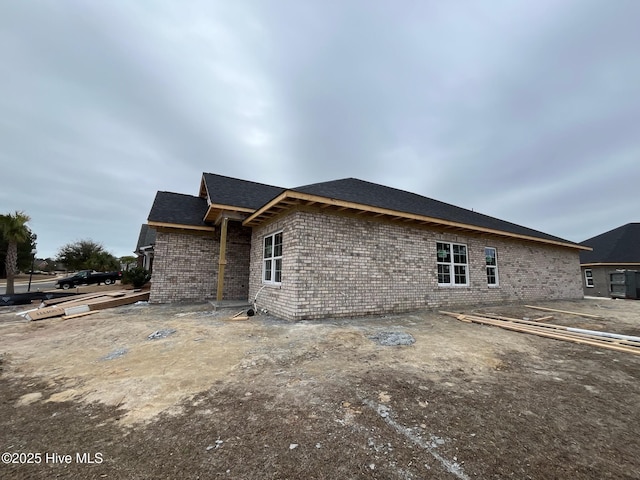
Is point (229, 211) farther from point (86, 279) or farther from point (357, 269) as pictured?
point (86, 279)

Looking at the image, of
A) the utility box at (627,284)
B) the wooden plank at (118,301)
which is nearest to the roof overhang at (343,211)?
the wooden plank at (118,301)

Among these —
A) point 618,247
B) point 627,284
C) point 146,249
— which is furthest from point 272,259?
point 618,247

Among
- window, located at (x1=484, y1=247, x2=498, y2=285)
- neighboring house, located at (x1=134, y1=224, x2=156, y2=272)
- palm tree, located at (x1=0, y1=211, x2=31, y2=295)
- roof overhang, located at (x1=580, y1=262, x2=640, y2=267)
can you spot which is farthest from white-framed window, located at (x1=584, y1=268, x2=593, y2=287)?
palm tree, located at (x1=0, y1=211, x2=31, y2=295)

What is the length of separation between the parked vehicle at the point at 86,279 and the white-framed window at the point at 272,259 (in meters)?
22.9

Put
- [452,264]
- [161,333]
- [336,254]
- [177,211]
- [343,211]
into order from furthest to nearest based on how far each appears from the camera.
Result: [177,211] → [452,264] → [343,211] → [336,254] → [161,333]

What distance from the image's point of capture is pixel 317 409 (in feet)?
8.29

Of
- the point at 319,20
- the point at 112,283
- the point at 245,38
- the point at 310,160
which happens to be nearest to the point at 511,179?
the point at 310,160

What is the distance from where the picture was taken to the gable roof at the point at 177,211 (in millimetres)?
10352

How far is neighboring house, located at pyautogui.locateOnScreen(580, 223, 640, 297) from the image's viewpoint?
20000 millimetres

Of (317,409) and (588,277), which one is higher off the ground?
(588,277)

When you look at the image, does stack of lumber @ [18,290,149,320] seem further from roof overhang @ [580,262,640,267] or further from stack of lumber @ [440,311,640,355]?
roof overhang @ [580,262,640,267]

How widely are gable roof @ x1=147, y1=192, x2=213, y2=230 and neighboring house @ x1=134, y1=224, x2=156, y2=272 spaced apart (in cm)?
618

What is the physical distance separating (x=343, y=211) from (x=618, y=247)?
92.8ft

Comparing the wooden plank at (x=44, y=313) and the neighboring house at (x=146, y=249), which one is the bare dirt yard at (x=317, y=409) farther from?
the neighboring house at (x=146, y=249)
